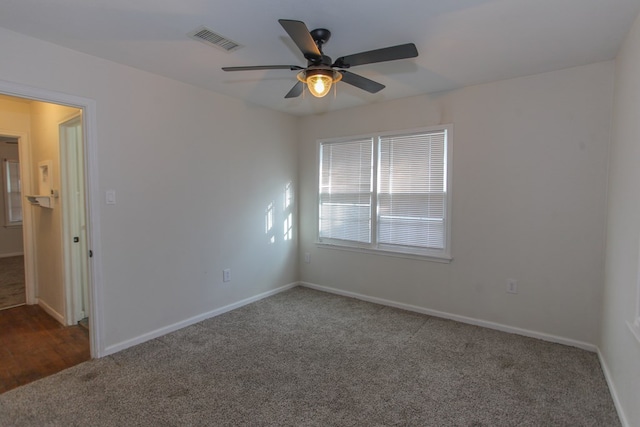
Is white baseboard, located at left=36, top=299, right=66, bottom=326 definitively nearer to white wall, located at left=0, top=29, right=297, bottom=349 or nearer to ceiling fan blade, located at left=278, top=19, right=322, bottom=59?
white wall, located at left=0, top=29, right=297, bottom=349

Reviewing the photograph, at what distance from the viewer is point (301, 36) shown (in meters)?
1.76

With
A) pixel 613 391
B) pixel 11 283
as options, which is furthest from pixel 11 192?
pixel 613 391

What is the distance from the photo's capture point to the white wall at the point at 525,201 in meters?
2.81

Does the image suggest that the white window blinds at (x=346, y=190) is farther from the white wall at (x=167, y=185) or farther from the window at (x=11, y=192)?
the window at (x=11, y=192)

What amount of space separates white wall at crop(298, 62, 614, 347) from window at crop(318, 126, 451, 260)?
0.14m

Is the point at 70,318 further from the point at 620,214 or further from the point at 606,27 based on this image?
the point at 606,27

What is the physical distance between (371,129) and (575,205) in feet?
7.21

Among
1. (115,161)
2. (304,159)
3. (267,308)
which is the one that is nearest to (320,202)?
(304,159)

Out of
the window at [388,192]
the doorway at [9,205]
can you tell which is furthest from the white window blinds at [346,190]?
the doorway at [9,205]

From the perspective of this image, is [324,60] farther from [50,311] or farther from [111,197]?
[50,311]

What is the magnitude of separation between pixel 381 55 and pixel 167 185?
2.32 m

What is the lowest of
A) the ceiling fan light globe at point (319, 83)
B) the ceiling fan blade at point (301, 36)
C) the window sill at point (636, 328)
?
the window sill at point (636, 328)

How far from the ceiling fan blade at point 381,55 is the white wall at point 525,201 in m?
1.73

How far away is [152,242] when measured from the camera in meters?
3.09
